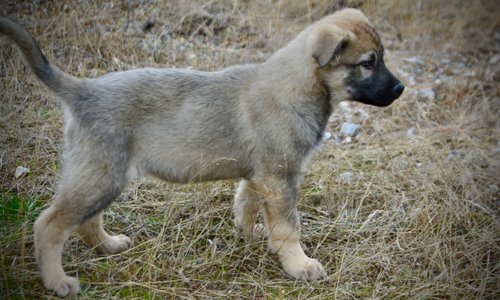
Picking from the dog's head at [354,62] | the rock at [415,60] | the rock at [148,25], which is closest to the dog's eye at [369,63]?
the dog's head at [354,62]

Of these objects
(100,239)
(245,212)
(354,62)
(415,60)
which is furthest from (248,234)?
(415,60)

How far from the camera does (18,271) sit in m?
3.75

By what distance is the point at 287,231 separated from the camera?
4.06 meters

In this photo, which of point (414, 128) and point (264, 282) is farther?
point (414, 128)

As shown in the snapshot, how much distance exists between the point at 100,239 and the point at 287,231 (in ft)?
4.72

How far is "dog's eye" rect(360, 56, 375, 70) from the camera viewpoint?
13.0 feet

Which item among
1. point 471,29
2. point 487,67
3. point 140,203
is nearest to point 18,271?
point 140,203

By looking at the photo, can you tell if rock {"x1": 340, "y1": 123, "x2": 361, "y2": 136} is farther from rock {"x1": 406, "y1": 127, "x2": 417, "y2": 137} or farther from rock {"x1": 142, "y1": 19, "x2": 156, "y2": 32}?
rock {"x1": 142, "y1": 19, "x2": 156, "y2": 32}

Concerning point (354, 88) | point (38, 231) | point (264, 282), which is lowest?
point (264, 282)

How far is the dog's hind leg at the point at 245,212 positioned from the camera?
4383 mm

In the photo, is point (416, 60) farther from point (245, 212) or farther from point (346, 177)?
point (245, 212)

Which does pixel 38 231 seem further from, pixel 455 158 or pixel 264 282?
pixel 455 158

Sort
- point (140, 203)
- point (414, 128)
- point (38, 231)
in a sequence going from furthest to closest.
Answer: point (414, 128) → point (140, 203) → point (38, 231)

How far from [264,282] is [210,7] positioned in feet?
17.1
